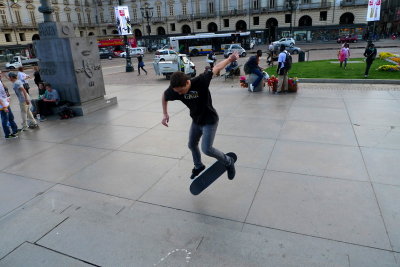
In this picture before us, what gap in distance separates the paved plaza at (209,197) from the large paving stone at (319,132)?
0.07ft

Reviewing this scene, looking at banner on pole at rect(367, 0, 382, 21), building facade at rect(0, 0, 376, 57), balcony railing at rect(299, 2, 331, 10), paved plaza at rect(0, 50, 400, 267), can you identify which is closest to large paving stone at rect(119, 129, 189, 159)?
paved plaza at rect(0, 50, 400, 267)

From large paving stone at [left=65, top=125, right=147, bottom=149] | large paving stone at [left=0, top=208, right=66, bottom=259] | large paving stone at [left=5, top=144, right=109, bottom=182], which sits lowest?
large paving stone at [left=0, top=208, right=66, bottom=259]

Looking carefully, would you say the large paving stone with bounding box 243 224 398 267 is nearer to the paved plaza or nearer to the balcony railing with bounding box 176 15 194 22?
the paved plaza

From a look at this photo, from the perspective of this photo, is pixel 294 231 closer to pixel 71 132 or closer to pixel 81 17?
pixel 71 132

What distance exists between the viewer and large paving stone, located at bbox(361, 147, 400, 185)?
4.47m

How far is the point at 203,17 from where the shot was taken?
63406mm

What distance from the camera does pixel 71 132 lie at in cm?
768

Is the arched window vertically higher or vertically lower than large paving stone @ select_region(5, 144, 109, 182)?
higher

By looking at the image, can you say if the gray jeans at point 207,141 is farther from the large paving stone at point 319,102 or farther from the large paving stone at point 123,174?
the large paving stone at point 319,102

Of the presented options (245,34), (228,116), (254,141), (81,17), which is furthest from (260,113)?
(81,17)

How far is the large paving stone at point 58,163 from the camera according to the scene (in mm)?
5207

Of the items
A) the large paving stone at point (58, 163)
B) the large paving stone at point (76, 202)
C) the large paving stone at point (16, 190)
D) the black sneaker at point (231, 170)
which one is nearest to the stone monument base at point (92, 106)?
the large paving stone at point (58, 163)

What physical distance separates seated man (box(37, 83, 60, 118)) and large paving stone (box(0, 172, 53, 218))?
4.66 metres

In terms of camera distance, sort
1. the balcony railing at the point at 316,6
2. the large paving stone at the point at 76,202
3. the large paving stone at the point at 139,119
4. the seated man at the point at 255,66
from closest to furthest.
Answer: the large paving stone at the point at 76,202, the large paving stone at the point at 139,119, the seated man at the point at 255,66, the balcony railing at the point at 316,6
